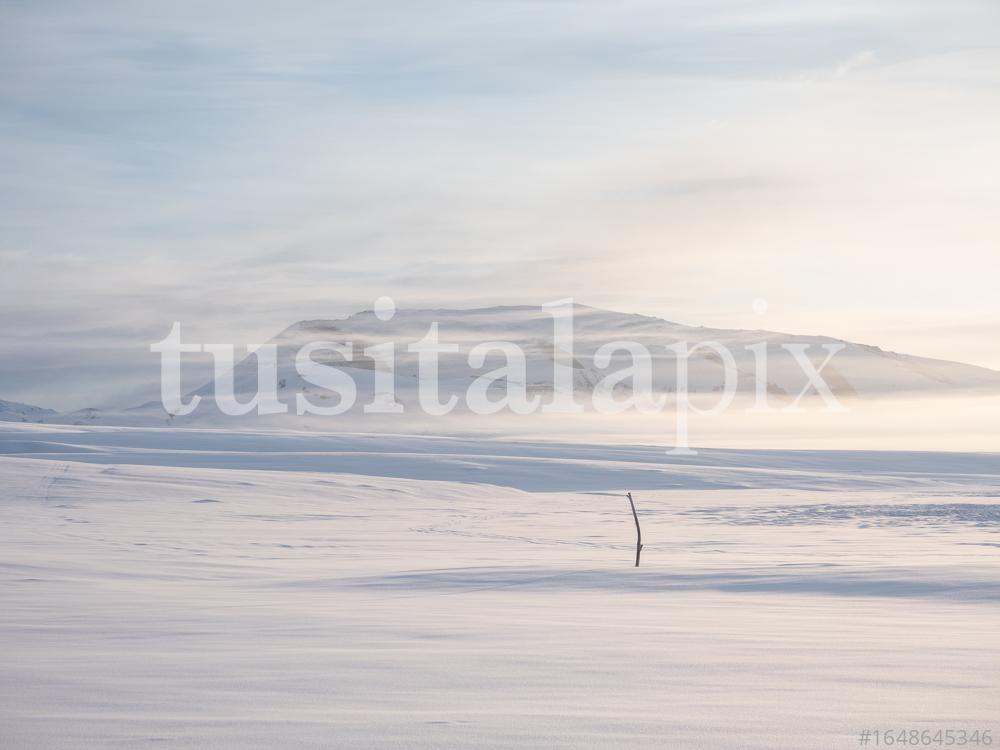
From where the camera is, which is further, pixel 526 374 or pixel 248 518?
pixel 526 374

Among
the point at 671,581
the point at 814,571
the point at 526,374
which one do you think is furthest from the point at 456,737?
the point at 526,374

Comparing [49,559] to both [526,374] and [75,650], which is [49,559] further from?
[526,374]

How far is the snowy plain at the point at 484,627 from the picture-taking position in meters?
3.64

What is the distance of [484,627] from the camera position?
6.20 meters

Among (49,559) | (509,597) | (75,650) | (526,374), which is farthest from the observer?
(526,374)

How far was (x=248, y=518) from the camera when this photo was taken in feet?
61.9

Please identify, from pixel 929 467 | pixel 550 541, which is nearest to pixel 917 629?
pixel 550 541

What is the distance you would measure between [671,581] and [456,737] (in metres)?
6.00

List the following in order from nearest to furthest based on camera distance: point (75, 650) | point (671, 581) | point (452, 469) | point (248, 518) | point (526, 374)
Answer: point (75, 650) → point (671, 581) → point (248, 518) → point (452, 469) → point (526, 374)

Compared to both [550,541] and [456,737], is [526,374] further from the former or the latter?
[456,737]

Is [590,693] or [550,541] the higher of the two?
[590,693]

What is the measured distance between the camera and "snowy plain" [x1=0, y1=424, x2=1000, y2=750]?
3.64 m

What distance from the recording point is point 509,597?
8.23 meters

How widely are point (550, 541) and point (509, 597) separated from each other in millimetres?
7336
